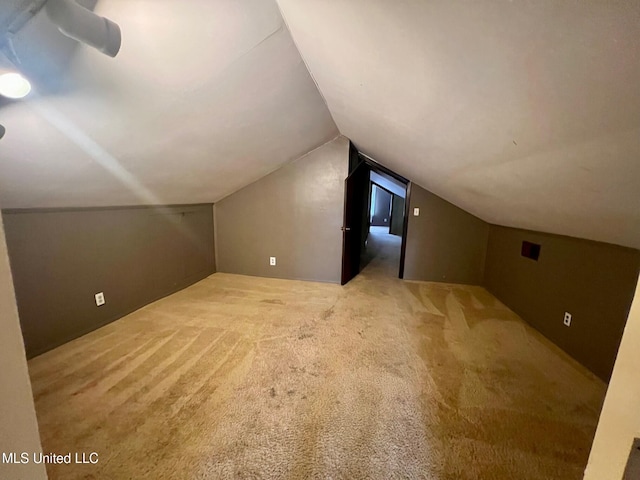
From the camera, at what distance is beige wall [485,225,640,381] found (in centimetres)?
178

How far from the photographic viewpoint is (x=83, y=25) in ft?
2.41

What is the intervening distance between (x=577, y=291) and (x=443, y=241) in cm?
175

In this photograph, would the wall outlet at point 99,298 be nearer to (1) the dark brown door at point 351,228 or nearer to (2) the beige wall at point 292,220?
(2) the beige wall at point 292,220

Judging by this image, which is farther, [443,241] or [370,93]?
[443,241]

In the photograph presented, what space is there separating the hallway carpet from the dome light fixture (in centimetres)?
157

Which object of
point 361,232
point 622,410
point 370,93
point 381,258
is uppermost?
point 370,93

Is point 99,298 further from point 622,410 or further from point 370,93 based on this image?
point 622,410

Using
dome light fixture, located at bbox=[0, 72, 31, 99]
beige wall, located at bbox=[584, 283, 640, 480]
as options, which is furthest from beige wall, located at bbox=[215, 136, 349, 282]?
beige wall, located at bbox=[584, 283, 640, 480]

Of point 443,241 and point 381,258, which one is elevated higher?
point 443,241

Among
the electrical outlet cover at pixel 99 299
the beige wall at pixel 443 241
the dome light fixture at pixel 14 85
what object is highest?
the dome light fixture at pixel 14 85

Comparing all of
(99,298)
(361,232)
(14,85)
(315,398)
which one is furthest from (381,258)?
(14,85)

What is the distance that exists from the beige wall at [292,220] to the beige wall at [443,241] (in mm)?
1131

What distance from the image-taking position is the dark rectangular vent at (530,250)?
8.68ft

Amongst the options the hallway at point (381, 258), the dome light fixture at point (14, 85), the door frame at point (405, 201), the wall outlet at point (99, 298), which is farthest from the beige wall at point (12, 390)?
the hallway at point (381, 258)
